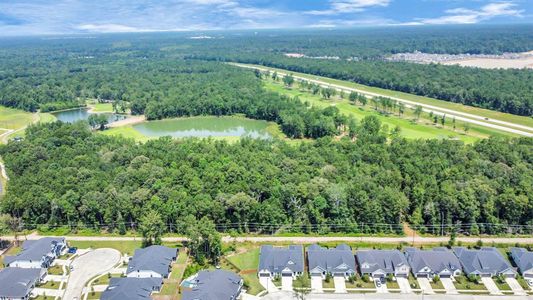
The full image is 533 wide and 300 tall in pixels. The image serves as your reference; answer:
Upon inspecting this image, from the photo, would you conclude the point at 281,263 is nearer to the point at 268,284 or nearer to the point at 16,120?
the point at 268,284

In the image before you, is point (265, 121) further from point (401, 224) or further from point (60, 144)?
point (401, 224)

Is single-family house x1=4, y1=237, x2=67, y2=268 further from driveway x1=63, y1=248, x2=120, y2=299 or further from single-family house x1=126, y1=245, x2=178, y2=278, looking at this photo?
single-family house x1=126, y1=245, x2=178, y2=278

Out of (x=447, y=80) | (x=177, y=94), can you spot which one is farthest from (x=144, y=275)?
(x=447, y=80)

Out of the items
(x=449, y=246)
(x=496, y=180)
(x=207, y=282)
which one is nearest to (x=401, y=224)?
(x=449, y=246)

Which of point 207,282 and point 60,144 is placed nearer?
point 207,282

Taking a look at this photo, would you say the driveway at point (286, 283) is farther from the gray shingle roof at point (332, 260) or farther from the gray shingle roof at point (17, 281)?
the gray shingle roof at point (17, 281)
